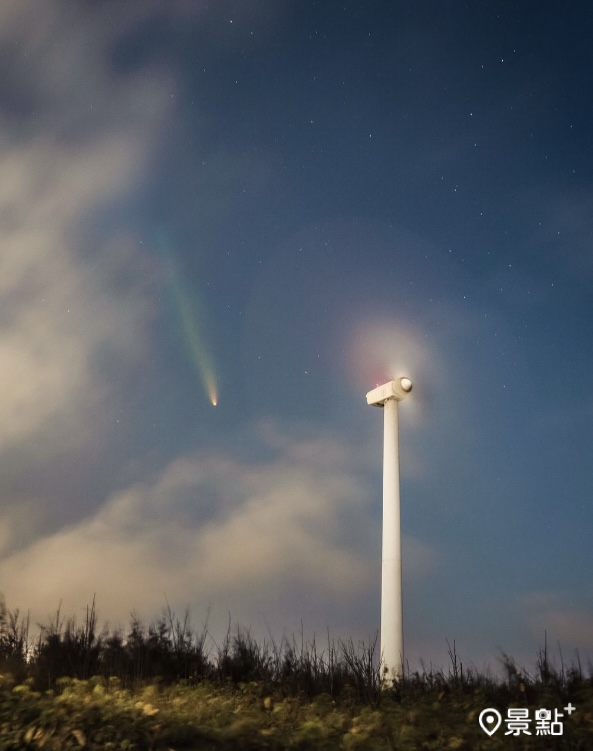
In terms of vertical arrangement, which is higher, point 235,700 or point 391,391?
point 391,391

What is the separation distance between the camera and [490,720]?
1059 cm

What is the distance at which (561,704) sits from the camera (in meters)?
11.9

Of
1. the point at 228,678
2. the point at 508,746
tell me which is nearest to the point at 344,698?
the point at 228,678

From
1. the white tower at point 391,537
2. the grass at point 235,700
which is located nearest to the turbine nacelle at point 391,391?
the white tower at point 391,537

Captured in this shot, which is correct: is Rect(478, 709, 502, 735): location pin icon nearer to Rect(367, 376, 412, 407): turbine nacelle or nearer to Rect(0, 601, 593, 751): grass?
Rect(0, 601, 593, 751): grass

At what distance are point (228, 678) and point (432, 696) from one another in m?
4.08

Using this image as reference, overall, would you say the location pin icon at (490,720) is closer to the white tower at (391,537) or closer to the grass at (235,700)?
Answer: the grass at (235,700)

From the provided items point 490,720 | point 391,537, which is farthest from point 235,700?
point 391,537

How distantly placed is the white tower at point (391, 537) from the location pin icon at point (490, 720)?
295 inches

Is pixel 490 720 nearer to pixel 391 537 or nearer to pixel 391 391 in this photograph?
pixel 391 537

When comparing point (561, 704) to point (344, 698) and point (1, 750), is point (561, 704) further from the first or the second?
point (1, 750)

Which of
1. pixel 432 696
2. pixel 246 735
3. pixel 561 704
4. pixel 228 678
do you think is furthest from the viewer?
pixel 228 678

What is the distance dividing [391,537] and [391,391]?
473 centimetres

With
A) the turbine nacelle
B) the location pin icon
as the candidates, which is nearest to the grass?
the location pin icon
